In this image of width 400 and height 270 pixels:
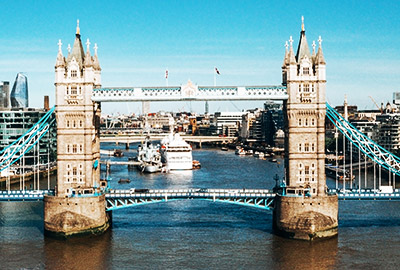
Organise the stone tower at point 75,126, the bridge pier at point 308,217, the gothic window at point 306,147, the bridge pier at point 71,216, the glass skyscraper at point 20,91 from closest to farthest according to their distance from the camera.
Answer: the bridge pier at point 308,217, the bridge pier at point 71,216, the gothic window at point 306,147, the stone tower at point 75,126, the glass skyscraper at point 20,91

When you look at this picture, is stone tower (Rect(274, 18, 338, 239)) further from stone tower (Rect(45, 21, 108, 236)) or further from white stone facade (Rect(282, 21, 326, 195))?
stone tower (Rect(45, 21, 108, 236))

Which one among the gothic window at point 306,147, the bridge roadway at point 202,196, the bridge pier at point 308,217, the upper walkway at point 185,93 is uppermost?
the upper walkway at point 185,93

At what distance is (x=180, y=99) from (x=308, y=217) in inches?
604

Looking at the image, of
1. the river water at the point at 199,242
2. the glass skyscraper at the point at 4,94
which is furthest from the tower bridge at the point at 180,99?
the glass skyscraper at the point at 4,94

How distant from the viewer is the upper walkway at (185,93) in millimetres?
55562

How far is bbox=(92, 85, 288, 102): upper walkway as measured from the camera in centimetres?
5556

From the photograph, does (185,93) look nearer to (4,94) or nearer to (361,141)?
(361,141)

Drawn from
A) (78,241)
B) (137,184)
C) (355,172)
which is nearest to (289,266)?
(78,241)

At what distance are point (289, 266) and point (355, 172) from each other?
6569 cm

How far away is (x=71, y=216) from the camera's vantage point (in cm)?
5344

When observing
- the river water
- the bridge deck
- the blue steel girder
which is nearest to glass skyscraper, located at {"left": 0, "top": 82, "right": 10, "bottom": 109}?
the river water

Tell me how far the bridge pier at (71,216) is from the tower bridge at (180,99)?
85 mm

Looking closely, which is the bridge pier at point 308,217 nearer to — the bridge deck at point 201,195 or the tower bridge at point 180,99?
the tower bridge at point 180,99

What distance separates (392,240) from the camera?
169 ft
